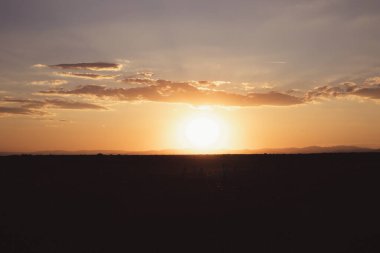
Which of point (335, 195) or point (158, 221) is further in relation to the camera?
point (335, 195)

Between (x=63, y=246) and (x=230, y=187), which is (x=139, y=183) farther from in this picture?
(x=63, y=246)

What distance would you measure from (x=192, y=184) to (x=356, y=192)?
41.4 feet

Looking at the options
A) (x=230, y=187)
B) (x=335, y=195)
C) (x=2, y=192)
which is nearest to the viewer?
(x=335, y=195)

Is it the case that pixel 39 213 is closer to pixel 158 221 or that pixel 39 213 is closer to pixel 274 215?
pixel 158 221

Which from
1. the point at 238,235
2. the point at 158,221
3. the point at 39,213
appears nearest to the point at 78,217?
the point at 39,213

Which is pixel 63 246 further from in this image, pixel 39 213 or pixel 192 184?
pixel 192 184

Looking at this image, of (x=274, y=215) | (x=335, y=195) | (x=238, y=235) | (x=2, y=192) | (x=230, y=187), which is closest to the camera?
(x=238, y=235)

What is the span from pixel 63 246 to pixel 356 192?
20.4 meters

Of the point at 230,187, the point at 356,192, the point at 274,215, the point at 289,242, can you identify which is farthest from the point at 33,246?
the point at 356,192

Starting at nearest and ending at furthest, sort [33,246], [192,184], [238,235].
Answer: [33,246] < [238,235] < [192,184]

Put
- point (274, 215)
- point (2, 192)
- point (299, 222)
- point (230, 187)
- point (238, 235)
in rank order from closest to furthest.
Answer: point (238, 235), point (299, 222), point (274, 215), point (2, 192), point (230, 187)

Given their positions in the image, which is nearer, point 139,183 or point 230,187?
point 230,187

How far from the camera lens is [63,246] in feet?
57.5

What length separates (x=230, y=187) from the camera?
1356 inches
